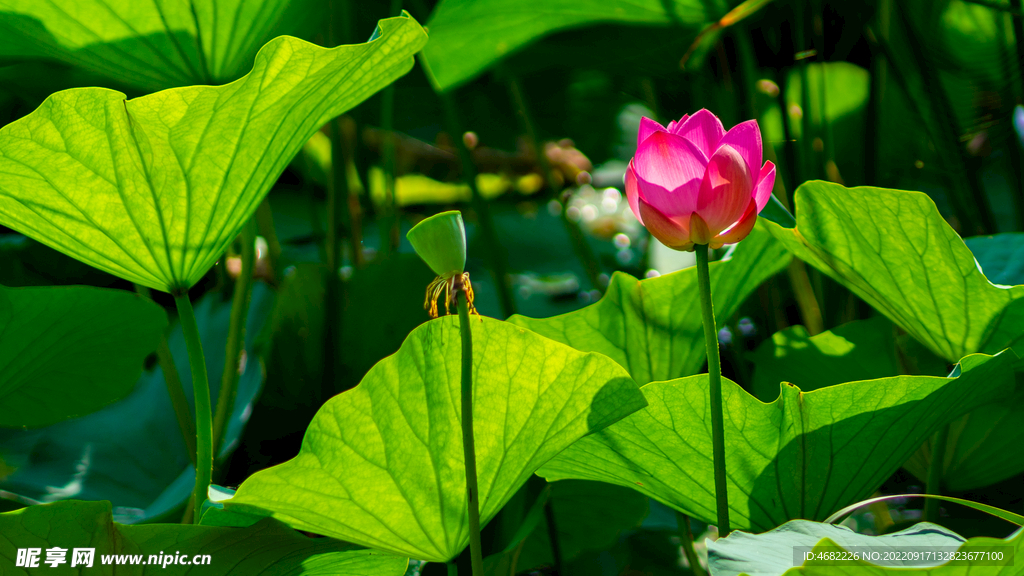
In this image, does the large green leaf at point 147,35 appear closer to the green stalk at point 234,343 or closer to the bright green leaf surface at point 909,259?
the green stalk at point 234,343

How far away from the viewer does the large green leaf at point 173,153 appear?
0.28m

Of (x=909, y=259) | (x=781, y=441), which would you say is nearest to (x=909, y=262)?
(x=909, y=259)

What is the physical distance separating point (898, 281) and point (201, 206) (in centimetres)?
32

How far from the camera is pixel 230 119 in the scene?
11.4 inches

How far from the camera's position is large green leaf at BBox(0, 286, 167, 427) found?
0.38m

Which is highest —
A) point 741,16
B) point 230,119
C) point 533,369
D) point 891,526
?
point 741,16

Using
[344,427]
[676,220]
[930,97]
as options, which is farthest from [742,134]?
[930,97]

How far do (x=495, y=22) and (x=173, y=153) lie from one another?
25cm

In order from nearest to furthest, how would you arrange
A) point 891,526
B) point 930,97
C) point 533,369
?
point 533,369 < point 891,526 < point 930,97

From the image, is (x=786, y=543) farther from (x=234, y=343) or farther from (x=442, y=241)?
(x=234, y=343)

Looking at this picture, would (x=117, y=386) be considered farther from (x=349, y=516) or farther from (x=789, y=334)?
(x=789, y=334)

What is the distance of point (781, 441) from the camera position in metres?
0.29

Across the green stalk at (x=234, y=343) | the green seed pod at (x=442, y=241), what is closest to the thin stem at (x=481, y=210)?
the green stalk at (x=234, y=343)

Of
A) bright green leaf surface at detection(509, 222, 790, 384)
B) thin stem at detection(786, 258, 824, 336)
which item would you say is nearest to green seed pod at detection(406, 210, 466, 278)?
bright green leaf surface at detection(509, 222, 790, 384)
